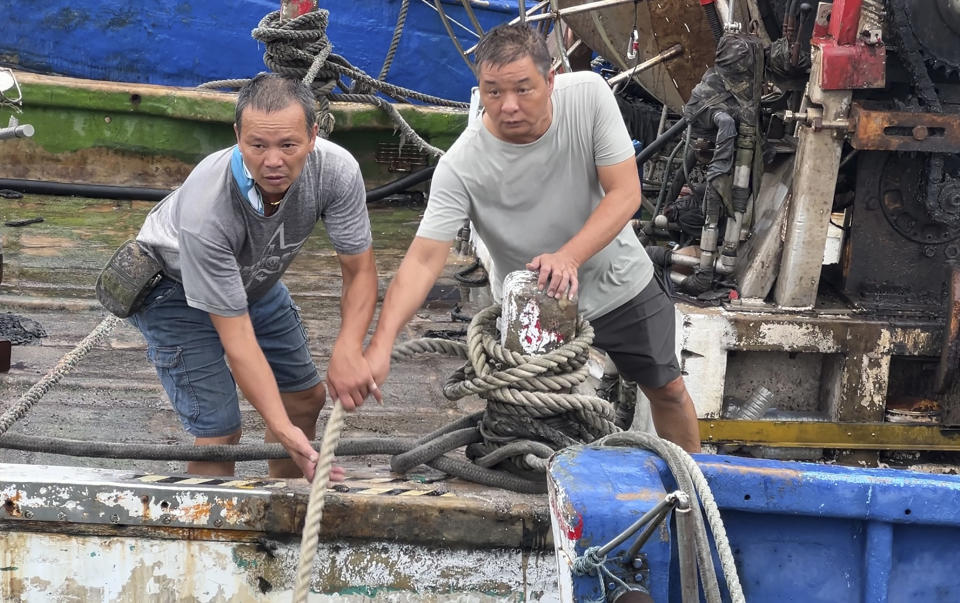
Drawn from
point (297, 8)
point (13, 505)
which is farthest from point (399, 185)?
point (13, 505)

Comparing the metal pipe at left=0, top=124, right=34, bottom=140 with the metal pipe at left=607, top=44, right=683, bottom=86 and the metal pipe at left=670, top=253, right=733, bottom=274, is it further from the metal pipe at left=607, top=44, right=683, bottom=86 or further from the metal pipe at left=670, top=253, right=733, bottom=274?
the metal pipe at left=607, top=44, right=683, bottom=86

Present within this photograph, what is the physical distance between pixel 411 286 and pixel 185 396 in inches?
31.5

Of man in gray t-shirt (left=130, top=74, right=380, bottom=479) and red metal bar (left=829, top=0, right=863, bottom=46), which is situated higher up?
red metal bar (left=829, top=0, right=863, bottom=46)

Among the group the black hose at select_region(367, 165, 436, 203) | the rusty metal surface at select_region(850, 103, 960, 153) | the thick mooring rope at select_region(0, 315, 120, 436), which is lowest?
the thick mooring rope at select_region(0, 315, 120, 436)

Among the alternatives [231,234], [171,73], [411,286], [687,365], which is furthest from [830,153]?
[171,73]

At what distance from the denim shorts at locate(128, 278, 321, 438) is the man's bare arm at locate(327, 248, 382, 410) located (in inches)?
16.3

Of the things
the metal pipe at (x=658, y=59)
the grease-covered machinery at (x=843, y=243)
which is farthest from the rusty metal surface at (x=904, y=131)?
the metal pipe at (x=658, y=59)

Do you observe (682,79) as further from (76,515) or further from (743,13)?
(76,515)

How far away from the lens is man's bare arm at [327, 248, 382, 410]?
313cm

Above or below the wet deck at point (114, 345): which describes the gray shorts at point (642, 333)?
above

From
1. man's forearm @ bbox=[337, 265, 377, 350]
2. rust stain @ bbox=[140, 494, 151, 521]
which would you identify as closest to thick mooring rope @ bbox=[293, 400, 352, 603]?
man's forearm @ bbox=[337, 265, 377, 350]

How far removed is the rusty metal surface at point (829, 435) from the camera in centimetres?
475

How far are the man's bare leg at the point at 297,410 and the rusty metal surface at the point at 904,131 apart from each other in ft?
7.50

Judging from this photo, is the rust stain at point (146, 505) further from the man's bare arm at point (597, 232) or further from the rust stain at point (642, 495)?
the rust stain at point (642, 495)
